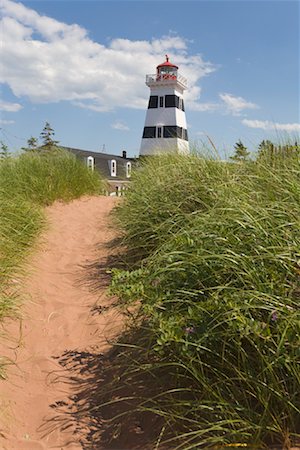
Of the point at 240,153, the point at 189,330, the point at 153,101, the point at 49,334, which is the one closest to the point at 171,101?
the point at 153,101

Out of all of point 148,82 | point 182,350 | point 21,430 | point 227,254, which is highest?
point 148,82

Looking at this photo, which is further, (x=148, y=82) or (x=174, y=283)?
(x=148, y=82)

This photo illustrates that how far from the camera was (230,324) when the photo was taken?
200 cm

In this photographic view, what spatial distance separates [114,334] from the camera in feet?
11.1

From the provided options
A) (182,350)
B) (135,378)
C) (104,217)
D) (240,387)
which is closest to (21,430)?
(135,378)

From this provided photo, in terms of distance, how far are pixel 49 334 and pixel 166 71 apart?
24.7 m

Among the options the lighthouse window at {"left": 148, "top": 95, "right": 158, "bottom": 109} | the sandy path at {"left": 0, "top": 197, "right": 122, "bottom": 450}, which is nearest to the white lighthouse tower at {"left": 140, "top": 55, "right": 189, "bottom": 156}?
the lighthouse window at {"left": 148, "top": 95, "right": 158, "bottom": 109}

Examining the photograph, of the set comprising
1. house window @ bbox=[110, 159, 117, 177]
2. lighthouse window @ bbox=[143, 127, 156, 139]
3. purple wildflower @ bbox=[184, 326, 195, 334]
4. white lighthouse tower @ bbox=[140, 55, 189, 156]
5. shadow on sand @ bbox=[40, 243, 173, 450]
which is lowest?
shadow on sand @ bbox=[40, 243, 173, 450]

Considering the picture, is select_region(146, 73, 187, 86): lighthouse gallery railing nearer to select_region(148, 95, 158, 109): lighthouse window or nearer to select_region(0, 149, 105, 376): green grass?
select_region(148, 95, 158, 109): lighthouse window

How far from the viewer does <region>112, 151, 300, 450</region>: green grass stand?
76.8 inches

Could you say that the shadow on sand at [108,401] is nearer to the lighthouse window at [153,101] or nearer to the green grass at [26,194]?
the green grass at [26,194]

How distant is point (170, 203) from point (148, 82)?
23.4 meters

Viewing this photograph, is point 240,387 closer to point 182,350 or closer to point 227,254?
point 182,350

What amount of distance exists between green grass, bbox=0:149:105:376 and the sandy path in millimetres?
185
